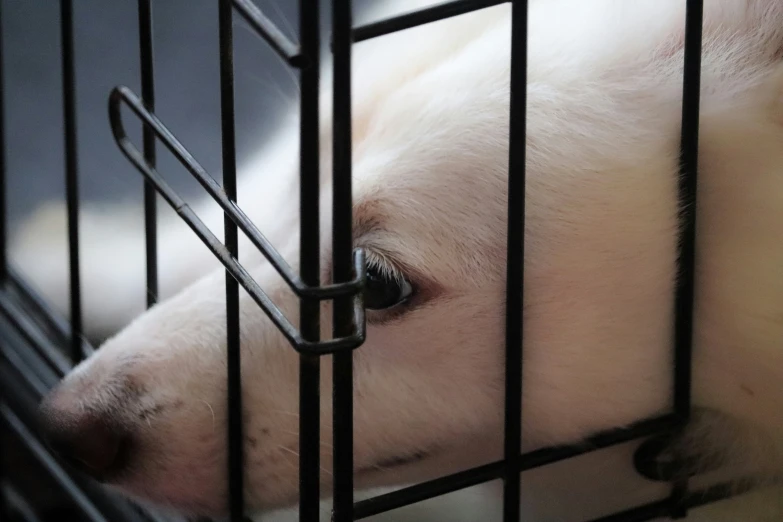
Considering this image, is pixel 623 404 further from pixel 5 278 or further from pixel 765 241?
pixel 5 278

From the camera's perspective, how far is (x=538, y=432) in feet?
2.61

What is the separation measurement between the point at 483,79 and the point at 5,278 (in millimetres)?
776

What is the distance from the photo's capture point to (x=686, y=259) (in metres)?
0.75

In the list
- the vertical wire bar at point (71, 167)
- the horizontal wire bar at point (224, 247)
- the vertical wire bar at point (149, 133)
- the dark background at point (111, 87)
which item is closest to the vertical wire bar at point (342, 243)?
the horizontal wire bar at point (224, 247)

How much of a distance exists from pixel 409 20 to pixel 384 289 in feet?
0.93

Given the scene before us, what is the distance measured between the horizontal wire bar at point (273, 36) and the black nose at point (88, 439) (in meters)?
0.41

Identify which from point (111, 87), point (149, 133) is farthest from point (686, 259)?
point (111, 87)

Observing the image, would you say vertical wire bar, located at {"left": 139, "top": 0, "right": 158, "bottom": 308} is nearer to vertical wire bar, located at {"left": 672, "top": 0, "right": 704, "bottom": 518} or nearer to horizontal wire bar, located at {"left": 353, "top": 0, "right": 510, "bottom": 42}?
horizontal wire bar, located at {"left": 353, "top": 0, "right": 510, "bottom": 42}

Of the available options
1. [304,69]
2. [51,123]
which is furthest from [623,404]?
[51,123]

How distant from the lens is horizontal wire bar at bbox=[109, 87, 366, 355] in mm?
534

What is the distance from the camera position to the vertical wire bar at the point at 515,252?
2.00ft

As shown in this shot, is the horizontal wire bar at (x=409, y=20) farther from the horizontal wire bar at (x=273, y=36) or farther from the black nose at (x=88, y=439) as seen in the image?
the black nose at (x=88, y=439)

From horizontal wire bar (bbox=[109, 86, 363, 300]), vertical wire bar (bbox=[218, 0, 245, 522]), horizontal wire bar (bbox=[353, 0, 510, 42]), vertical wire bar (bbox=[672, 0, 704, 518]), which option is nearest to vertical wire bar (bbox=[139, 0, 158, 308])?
horizontal wire bar (bbox=[109, 86, 363, 300])

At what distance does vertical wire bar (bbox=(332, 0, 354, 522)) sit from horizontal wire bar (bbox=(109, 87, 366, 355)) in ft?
0.03
